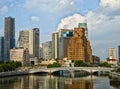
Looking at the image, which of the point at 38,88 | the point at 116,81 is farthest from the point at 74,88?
the point at 116,81

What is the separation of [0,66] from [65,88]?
2707 inches

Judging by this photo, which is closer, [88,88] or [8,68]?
[88,88]

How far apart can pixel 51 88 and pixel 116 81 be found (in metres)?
22.0

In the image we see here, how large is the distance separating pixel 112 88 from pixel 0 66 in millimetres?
76394

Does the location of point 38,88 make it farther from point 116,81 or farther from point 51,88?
point 116,81

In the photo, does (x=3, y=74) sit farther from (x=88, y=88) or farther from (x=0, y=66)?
(x=88, y=88)

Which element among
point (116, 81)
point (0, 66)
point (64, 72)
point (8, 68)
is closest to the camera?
point (116, 81)

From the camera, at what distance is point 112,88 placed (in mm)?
77875

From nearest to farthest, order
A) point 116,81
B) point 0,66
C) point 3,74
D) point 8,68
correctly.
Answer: point 116,81 → point 3,74 → point 0,66 → point 8,68

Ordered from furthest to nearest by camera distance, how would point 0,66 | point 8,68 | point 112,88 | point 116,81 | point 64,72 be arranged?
1. point 64,72
2. point 8,68
3. point 0,66
4. point 116,81
5. point 112,88

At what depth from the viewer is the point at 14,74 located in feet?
478

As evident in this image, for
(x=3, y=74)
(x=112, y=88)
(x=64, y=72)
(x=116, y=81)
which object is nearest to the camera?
(x=112, y=88)

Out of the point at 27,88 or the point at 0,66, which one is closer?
the point at 27,88

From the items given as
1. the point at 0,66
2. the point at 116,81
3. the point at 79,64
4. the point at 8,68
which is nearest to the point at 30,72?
the point at 8,68
